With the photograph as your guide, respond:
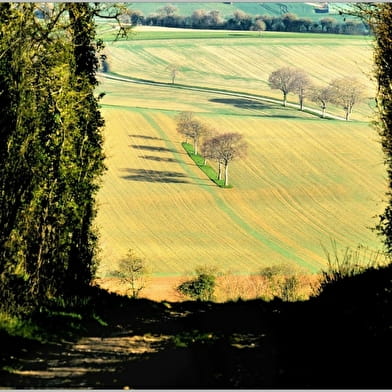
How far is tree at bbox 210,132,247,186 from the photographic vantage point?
254 feet

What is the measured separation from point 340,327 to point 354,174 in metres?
65.6

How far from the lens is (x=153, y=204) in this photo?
209 ft

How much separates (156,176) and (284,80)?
6229cm

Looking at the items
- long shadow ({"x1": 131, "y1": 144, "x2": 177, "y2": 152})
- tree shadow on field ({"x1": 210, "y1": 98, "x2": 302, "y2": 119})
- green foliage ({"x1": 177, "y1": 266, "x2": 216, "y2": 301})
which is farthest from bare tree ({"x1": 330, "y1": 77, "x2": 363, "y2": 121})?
green foliage ({"x1": 177, "y1": 266, "x2": 216, "y2": 301})

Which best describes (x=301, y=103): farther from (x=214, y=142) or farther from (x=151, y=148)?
(x=151, y=148)

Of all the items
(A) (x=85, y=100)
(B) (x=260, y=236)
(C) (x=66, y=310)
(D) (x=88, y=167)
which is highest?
(A) (x=85, y=100)

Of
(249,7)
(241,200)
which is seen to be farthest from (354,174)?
(249,7)

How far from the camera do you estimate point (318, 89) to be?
121000 mm

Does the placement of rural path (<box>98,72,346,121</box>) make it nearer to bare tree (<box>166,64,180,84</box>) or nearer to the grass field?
the grass field

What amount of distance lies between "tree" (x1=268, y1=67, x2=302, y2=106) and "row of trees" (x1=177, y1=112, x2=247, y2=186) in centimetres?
3981

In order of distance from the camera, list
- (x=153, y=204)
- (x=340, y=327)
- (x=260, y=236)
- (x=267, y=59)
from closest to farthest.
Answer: (x=340, y=327), (x=260, y=236), (x=153, y=204), (x=267, y=59)

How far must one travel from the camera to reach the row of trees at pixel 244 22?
16388 cm

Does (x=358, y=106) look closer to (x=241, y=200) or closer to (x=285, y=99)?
(x=285, y=99)

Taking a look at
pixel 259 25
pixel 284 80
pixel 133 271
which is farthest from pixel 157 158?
pixel 259 25
